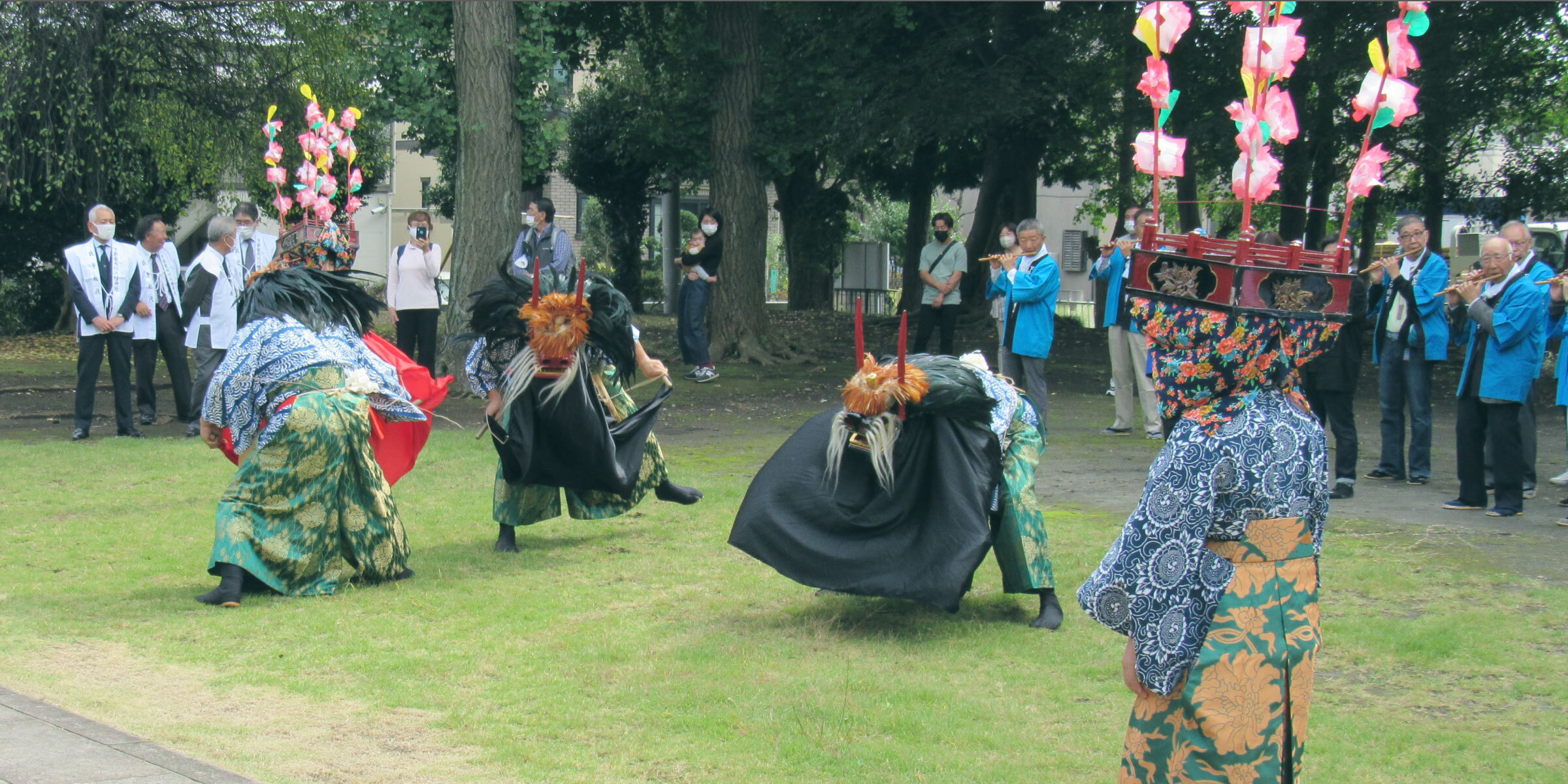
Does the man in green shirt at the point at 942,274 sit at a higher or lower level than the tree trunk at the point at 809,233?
lower

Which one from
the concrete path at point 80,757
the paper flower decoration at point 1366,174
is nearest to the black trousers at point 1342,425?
the paper flower decoration at point 1366,174

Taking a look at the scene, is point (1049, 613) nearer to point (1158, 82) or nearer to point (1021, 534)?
point (1021, 534)

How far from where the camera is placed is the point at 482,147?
15008 mm

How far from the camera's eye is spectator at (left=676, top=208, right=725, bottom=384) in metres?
17.2

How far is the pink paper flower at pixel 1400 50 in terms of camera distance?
3.18 m

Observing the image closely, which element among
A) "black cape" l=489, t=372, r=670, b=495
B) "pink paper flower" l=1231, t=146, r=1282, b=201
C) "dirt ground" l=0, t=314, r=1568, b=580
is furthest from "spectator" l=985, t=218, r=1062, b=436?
"pink paper flower" l=1231, t=146, r=1282, b=201

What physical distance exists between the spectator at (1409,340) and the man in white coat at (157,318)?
10.1m

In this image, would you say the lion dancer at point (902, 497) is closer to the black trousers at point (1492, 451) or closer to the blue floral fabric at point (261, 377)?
the blue floral fabric at point (261, 377)

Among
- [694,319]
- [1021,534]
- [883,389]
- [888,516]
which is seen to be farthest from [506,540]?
[694,319]

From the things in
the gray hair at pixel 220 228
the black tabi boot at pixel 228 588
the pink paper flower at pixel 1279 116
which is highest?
the gray hair at pixel 220 228

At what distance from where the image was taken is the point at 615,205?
3303cm

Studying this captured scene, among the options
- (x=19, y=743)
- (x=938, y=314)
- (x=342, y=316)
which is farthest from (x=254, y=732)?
(x=938, y=314)

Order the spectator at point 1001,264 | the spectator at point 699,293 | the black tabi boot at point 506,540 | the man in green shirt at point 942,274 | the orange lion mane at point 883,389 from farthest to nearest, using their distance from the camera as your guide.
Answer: the spectator at point 699,293 → the man in green shirt at point 942,274 → the spectator at point 1001,264 → the black tabi boot at point 506,540 → the orange lion mane at point 883,389

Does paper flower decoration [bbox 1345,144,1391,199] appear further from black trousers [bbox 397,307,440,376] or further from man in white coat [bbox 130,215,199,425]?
black trousers [bbox 397,307,440,376]
